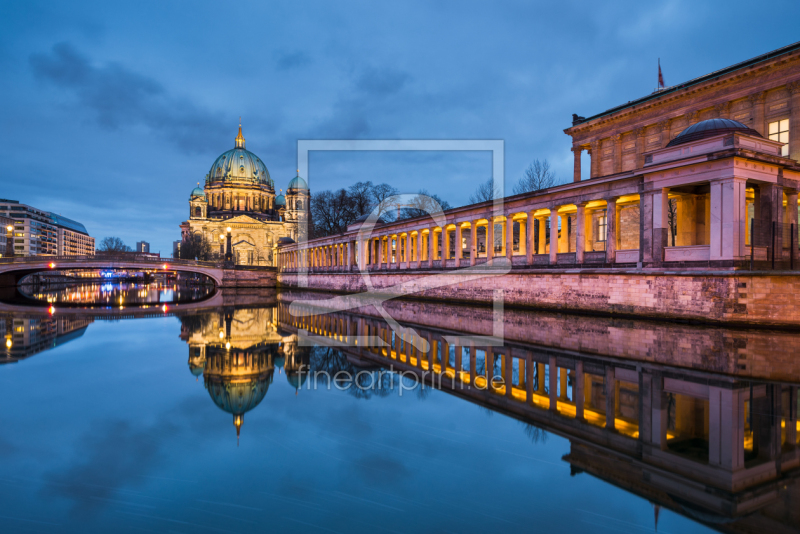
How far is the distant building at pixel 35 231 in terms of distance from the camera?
5266 inches

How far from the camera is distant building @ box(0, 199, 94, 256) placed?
13375cm

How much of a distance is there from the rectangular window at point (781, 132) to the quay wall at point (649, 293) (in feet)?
40.6

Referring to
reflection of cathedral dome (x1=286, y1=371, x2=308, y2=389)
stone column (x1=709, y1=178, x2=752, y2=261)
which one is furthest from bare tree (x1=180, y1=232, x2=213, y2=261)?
reflection of cathedral dome (x1=286, y1=371, x2=308, y2=389)

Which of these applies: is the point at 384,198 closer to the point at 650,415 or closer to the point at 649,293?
the point at 649,293

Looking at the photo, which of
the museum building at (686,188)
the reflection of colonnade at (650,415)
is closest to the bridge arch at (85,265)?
the museum building at (686,188)

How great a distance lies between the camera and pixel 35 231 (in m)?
140

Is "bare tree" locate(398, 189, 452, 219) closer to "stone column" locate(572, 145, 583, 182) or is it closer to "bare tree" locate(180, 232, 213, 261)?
"stone column" locate(572, 145, 583, 182)

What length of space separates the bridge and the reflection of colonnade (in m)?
55.0

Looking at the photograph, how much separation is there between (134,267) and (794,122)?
62.6 metres

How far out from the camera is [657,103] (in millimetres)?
30234

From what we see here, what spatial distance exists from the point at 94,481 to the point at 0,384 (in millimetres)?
5616

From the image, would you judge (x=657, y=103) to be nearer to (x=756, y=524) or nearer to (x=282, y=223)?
(x=756, y=524)

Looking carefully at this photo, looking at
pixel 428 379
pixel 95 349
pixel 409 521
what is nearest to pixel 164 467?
pixel 409 521

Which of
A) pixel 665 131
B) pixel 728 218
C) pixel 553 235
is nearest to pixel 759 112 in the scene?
pixel 665 131
